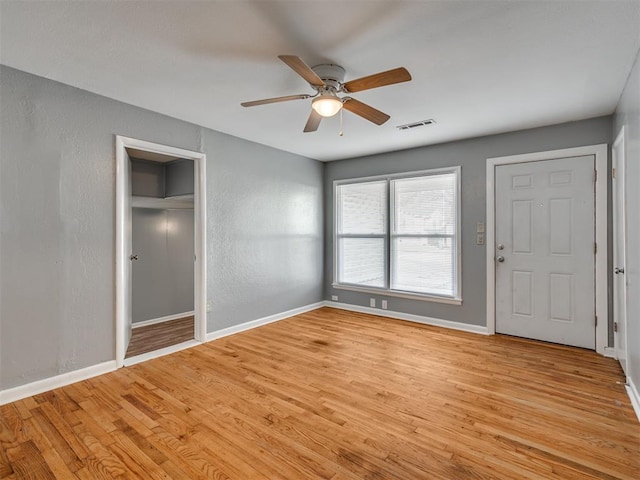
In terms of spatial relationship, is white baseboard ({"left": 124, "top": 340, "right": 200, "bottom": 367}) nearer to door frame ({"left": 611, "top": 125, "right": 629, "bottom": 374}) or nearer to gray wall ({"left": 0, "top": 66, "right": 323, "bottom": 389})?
gray wall ({"left": 0, "top": 66, "right": 323, "bottom": 389})

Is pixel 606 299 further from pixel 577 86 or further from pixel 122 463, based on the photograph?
pixel 122 463

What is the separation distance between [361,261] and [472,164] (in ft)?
7.14

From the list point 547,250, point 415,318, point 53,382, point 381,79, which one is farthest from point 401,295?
point 53,382

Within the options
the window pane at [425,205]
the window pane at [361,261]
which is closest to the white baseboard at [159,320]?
the window pane at [361,261]

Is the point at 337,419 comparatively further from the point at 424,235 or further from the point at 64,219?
the point at 424,235

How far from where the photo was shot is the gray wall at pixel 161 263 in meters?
4.60

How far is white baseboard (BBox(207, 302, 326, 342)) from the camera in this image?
391 centimetres

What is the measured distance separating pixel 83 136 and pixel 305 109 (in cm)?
204

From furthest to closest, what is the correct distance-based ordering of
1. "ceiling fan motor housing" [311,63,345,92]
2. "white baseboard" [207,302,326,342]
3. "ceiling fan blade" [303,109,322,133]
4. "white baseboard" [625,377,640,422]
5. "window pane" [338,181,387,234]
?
"window pane" [338,181,387,234]
"white baseboard" [207,302,326,342]
"ceiling fan blade" [303,109,322,133]
"ceiling fan motor housing" [311,63,345,92]
"white baseboard" [625,377,640,422]

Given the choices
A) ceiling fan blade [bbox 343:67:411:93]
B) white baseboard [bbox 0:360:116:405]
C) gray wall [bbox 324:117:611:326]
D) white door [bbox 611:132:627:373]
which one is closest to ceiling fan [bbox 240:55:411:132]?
ceiling fan blade [bbox 343:67:411:93]

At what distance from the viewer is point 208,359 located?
326cm

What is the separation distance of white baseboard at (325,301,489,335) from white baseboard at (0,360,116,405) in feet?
11.0

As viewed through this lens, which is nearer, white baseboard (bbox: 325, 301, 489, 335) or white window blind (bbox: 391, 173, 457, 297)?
white baseboard (bbox: 325, 301, 489, 335)

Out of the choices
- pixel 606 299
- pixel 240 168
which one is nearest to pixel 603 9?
pixel 606 299
